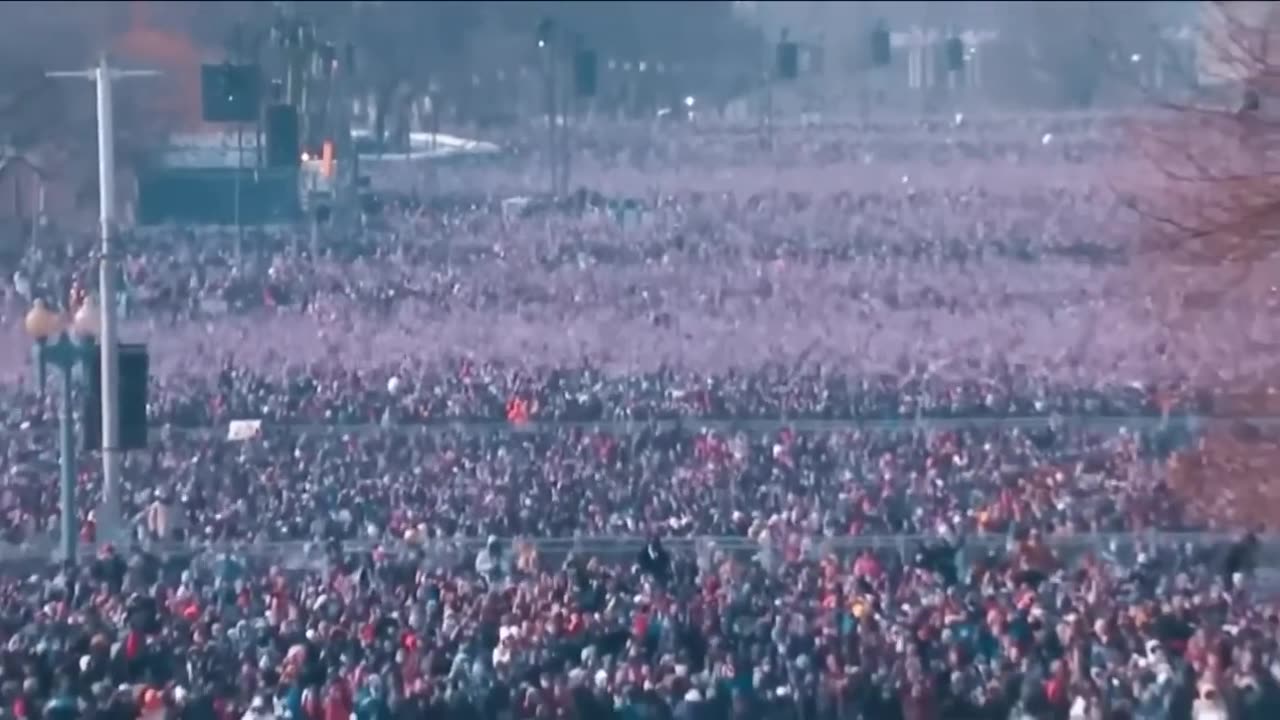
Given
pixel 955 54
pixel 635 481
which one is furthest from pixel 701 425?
pixel 955 54

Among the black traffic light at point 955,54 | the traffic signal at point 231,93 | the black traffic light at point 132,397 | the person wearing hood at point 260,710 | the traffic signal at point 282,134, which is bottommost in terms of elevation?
the person wearing hood at point 260,710

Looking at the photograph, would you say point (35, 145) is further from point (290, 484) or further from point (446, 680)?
point (446, 680)

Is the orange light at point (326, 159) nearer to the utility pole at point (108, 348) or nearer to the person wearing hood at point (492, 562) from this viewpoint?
the utility pole at point (108, 348)

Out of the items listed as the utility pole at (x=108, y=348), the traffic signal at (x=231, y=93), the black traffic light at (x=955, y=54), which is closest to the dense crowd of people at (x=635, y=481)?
the utility pole at (x=108, y=348)

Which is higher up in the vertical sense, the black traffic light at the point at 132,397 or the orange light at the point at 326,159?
the orange light at the point at 326,159

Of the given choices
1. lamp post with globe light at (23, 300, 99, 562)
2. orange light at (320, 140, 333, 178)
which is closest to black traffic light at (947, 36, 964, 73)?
orange light at (320, 140, 333, 178)

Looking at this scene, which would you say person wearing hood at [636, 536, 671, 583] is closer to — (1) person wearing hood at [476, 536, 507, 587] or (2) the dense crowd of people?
(2) the dense crowd of people
